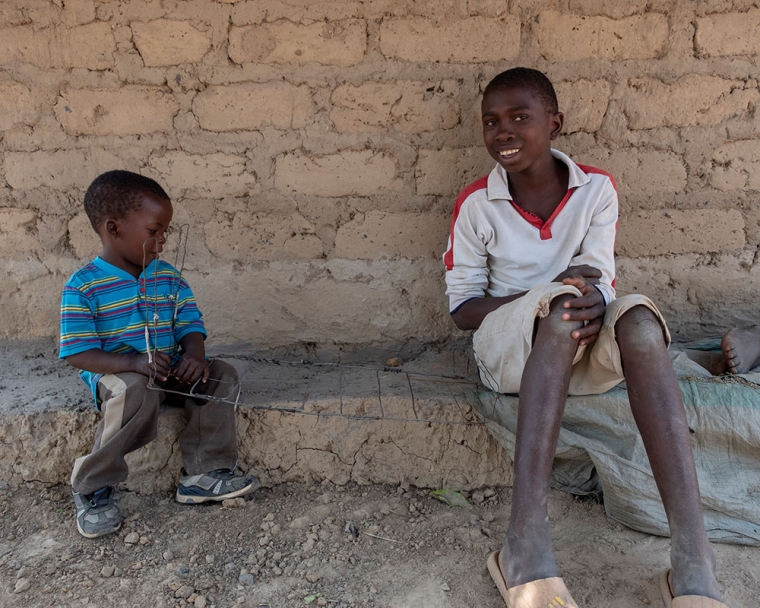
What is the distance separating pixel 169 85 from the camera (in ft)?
7.79

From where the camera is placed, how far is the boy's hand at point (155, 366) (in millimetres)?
1854

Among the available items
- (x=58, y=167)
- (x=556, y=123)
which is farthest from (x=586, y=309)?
(x=58, y=167)

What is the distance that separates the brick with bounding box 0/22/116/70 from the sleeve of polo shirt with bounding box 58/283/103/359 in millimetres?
983

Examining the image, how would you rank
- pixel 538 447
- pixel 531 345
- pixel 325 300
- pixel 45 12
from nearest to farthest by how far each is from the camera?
pixel 538 447 → pixel 531 345 → pixel 45 12 → pixel 325 300

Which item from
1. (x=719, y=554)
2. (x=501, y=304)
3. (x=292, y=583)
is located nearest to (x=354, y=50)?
(x=501, y=304)

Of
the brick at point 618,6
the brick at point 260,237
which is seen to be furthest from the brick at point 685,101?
the brick at point 260,237

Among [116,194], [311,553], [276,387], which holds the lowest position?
[311,553]

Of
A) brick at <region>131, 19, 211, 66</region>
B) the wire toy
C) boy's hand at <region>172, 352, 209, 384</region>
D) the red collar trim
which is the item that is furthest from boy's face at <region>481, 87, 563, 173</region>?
boy's hand at <region>172, 352, 209, 384</region>

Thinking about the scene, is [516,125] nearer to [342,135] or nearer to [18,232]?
[342,135]

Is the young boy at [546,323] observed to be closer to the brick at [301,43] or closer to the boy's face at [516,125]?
the boy's face at [516,125]

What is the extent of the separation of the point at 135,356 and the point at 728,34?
2.44 metres

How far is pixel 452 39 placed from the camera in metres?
2.38

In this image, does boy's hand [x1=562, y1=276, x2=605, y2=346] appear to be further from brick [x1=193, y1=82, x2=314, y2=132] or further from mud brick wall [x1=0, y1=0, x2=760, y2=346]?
brick [x1=193, y1=82, x2=314, y2=132]

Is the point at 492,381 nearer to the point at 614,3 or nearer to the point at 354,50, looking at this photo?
the point at 354,50
